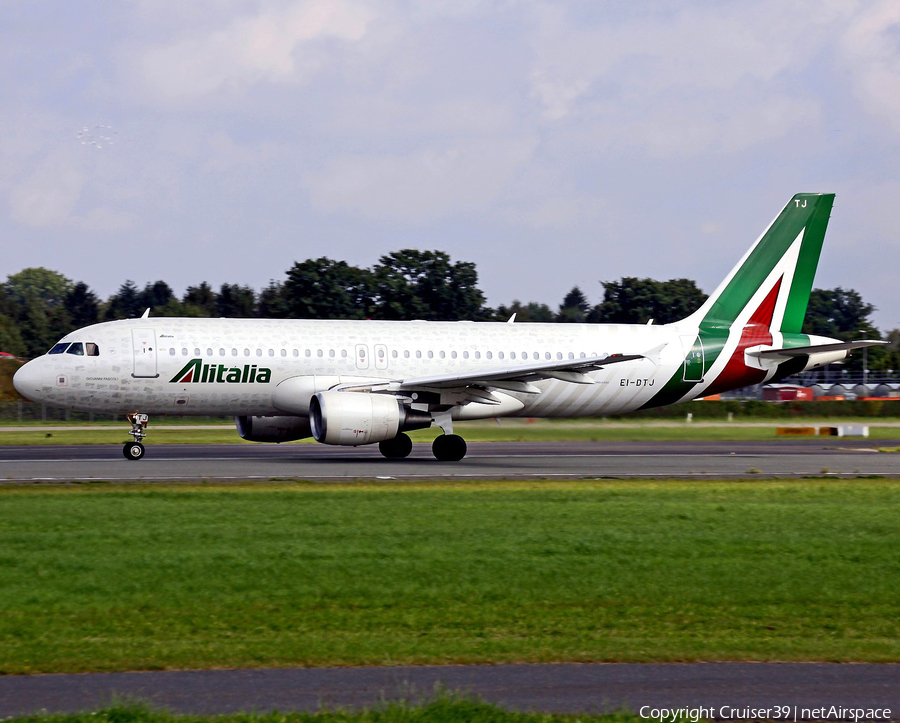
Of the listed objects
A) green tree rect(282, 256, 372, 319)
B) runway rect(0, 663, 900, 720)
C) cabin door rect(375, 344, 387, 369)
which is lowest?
runway rect(0, 663, 900, 720)

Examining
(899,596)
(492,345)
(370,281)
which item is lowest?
(899,596)

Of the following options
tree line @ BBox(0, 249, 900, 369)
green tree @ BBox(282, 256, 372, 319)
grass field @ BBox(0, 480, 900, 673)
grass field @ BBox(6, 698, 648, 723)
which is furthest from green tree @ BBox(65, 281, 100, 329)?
grass field @ BBox(6, 698, 648, 723)

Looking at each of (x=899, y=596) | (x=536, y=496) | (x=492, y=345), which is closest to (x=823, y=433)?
(x=492, y=345)

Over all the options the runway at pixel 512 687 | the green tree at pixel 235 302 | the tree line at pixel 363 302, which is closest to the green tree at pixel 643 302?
the tree line at pixel 363 302

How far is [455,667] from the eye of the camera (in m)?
8.19

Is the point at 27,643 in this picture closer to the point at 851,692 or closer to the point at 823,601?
the point at 851,692

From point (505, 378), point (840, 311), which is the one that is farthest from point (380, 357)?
point (840, 311)

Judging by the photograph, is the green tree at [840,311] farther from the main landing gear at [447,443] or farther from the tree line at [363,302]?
the main landing gear at [447,443]

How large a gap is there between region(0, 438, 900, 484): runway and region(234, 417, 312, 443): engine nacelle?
0.63 metres

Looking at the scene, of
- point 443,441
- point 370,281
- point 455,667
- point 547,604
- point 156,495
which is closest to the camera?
point 455,667

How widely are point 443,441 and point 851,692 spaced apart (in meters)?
21.7

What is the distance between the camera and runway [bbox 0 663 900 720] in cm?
712

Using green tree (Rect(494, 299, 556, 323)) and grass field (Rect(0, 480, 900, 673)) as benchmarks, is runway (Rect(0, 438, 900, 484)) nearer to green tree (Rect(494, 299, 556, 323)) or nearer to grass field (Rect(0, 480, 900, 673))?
grass field (Rect(0, 480, 900, 673))

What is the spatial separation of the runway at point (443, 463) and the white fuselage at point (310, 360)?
1.58 metres
